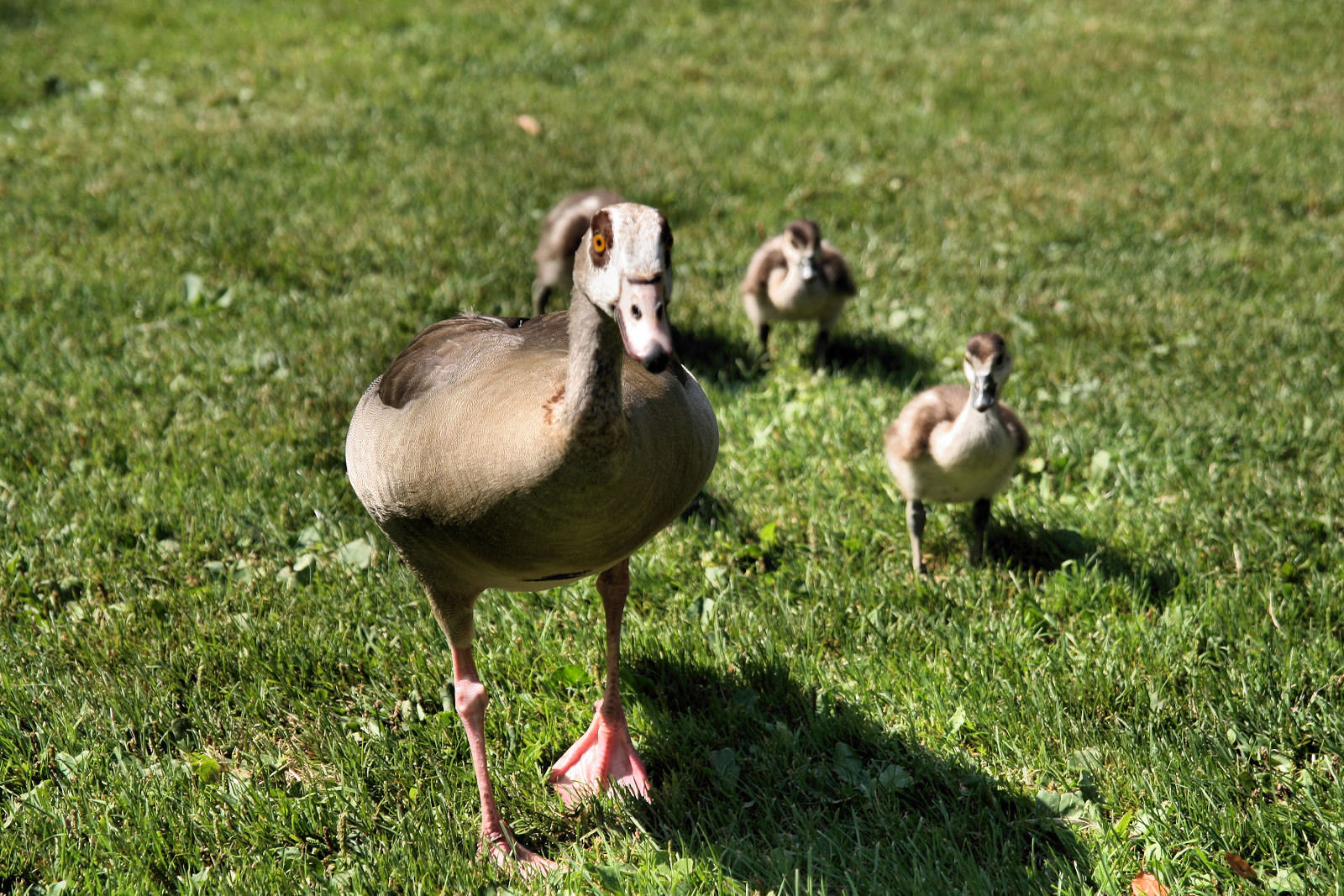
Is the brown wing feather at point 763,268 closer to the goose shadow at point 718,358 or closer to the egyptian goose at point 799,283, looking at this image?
the egyptian goose at point 799,283

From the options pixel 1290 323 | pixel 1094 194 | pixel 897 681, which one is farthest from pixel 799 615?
pixel 1094 194

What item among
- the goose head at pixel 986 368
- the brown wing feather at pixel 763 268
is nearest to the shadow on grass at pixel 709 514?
the goose head at pixel 986 368

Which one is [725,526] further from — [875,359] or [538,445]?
[538,445]

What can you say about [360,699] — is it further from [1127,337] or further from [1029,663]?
[1127,337]

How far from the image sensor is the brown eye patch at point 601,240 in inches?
89.5

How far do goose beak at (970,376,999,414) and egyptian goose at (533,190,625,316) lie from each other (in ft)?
8.92

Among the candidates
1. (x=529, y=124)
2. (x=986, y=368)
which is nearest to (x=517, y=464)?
(x=986, y=368)

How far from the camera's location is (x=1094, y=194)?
864cm

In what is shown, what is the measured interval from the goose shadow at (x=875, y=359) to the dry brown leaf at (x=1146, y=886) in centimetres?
339

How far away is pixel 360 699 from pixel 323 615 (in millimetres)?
459

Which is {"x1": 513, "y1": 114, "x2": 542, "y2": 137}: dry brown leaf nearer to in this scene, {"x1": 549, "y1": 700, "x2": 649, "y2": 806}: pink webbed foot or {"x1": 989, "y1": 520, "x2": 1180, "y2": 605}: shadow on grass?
{"x1": 989, "y1": 520, "x2": 1180, "y2": 605}: shadow on grass

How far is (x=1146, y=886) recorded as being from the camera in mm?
2980

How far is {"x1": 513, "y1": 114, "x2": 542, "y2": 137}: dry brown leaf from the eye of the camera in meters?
9.63

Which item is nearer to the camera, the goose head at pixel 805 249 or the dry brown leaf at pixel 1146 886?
the dry brown leaf at pixel 1146 886
